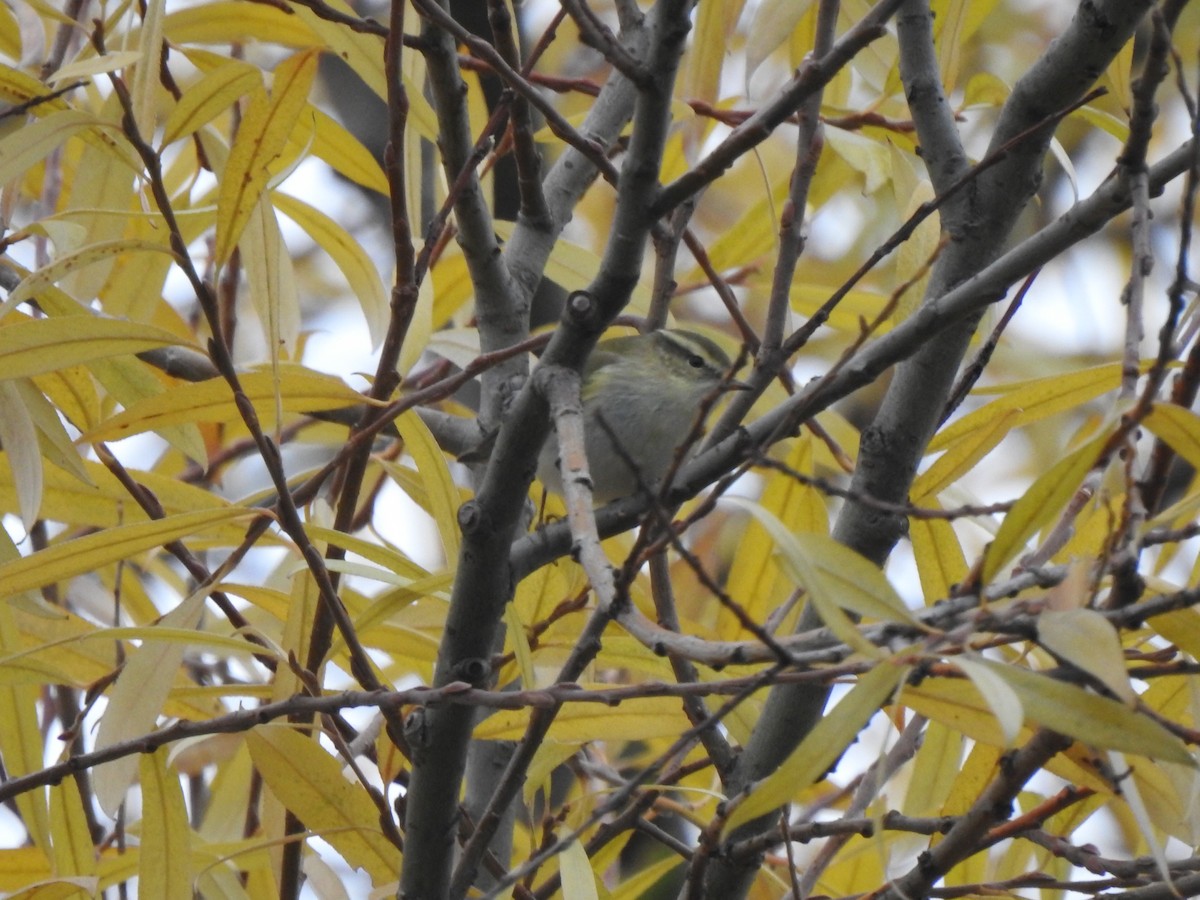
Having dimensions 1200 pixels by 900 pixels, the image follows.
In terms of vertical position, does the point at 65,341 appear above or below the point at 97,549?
above

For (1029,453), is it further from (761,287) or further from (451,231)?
(451,231)

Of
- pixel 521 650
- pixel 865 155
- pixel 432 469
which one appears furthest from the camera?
pixel 865 155

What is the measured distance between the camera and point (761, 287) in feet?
10.0

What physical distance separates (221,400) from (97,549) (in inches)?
11.5

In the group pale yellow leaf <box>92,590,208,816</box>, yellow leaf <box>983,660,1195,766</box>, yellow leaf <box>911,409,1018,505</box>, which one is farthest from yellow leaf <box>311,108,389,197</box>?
yellow leaf <box>983,660,1195,766</box>

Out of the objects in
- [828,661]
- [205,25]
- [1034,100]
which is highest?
[205,25]

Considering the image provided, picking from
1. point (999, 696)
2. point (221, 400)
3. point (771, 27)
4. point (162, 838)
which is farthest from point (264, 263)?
point (999, 696)

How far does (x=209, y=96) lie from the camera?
1935 millimetres

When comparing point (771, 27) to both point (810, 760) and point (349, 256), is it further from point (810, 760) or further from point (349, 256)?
point (810, 760)

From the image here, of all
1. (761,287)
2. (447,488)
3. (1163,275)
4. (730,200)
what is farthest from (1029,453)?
(447,488)

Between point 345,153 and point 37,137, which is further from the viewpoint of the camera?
point 345,153

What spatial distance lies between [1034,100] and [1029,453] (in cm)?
364

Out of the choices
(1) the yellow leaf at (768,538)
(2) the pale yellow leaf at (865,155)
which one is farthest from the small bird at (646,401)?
(2) the pale yellow leaf at (865,155)

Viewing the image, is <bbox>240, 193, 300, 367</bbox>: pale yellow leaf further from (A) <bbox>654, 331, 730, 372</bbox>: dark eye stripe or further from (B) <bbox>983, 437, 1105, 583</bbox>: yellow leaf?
(A) <bbox>654, 331, 730, 372</bbox>: dark eye stripe
